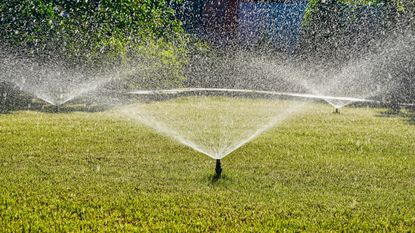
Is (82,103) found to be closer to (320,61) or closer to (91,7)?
(91,7)

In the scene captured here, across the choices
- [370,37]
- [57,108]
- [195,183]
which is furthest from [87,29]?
[370,37]

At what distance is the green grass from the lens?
4.22m

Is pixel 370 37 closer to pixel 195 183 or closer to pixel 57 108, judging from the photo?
pixel 57 108

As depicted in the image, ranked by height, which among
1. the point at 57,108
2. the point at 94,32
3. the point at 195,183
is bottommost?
the point at 195,183

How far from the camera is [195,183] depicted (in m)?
5.35

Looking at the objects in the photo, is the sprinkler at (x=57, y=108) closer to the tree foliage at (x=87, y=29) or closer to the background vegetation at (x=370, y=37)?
the tree foliage at (x=87, y=29)

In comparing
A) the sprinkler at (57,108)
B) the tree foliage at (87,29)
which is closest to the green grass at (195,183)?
the sprinkler at (57,108)

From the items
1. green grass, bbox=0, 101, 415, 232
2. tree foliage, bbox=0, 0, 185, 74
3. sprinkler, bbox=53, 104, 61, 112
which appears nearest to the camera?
→ green grass, bbox=0, 101, 415, 232

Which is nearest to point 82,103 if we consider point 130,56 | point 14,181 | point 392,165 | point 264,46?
point 130,56

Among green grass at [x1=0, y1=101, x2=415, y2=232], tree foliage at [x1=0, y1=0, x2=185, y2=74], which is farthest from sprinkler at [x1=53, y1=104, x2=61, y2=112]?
green grass at [x1=0, y1=101, x2=415, y2=232]

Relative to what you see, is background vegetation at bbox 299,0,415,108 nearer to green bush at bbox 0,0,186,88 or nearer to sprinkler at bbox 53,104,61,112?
green bush at bbox 0,0,186,88

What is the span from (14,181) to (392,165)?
5.26 metres

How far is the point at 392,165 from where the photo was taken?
663 centimetres

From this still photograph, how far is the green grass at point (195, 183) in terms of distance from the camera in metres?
4.22
